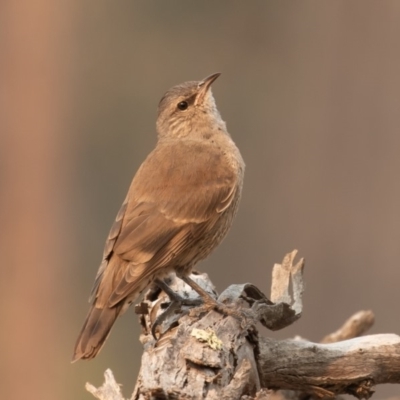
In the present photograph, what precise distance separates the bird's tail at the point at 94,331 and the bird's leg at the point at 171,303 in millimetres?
194

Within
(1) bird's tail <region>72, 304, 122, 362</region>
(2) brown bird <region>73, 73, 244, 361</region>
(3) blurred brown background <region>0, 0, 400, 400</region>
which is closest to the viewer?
(1) bird's tail <region>72, 304, 122, 362</region>

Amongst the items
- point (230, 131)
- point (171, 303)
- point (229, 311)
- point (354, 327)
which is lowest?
point (229, 311)

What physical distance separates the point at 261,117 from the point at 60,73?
4.86ft

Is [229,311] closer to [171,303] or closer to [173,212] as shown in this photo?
[171,303]

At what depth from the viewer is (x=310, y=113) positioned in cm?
729

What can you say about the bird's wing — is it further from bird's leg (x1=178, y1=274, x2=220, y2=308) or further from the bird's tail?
bird's leg (x1=178, y1=274, x2=220, y2=308)

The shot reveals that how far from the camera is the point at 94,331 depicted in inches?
128

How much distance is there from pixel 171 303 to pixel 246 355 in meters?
0.54

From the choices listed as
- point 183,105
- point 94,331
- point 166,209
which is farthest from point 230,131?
point 94,331

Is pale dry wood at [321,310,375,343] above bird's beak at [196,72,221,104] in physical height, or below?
below

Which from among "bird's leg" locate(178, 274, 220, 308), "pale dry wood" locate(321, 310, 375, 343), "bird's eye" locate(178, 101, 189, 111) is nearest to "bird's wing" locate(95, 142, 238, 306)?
"bird's leg" locate(178, 274, 220, 308)

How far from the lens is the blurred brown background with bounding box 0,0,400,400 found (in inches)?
266

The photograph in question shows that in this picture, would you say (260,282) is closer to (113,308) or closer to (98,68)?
(98,68)

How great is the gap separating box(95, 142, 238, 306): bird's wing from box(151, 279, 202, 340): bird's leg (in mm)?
182
